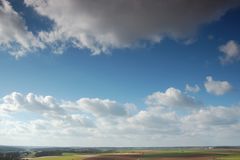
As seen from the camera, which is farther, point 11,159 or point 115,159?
point 11,159

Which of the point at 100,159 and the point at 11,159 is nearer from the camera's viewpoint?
the point at 100,159

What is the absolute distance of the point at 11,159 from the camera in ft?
413

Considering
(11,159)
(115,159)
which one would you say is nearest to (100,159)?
(115,159)

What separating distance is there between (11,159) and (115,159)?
4499cm

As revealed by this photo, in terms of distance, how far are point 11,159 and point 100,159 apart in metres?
38.7

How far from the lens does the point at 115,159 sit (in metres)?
115

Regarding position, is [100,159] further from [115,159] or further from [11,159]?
[11,159]

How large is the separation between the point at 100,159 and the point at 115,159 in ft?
20.8

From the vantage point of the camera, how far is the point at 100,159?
4631 inches
